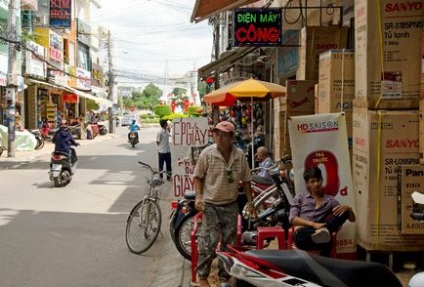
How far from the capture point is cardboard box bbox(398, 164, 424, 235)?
5301 millimetres

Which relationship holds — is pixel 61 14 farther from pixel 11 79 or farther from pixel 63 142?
pixel 63 142

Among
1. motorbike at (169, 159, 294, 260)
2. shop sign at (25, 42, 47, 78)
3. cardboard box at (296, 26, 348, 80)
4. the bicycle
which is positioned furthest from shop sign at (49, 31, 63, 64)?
motorbike at (169, 159, 294, 260)

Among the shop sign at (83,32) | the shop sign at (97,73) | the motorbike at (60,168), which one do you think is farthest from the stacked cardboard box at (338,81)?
the shop sign at (97,73)

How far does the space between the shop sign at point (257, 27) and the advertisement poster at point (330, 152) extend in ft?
14.1

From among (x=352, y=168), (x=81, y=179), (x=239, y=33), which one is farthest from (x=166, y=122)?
(x=352, y=168)

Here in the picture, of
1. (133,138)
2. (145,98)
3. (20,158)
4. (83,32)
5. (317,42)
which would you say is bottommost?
(20,158)

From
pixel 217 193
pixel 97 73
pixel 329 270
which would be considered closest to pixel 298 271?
pixel 329 270

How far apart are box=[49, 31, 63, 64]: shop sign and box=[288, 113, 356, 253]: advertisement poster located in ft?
102

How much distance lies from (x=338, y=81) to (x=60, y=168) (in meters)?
9.01

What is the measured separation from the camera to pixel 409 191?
5332 millimetres

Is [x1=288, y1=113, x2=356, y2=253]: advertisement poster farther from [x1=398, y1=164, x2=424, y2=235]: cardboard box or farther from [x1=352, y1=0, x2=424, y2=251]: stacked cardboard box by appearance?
[x1=398, y1=164, x2=424, y2=235]: cardboard box

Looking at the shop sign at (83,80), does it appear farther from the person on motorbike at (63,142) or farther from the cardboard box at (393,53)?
the cardboard box at (393,53)

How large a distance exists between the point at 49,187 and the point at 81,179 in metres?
1.79

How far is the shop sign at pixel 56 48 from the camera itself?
34656 mm
